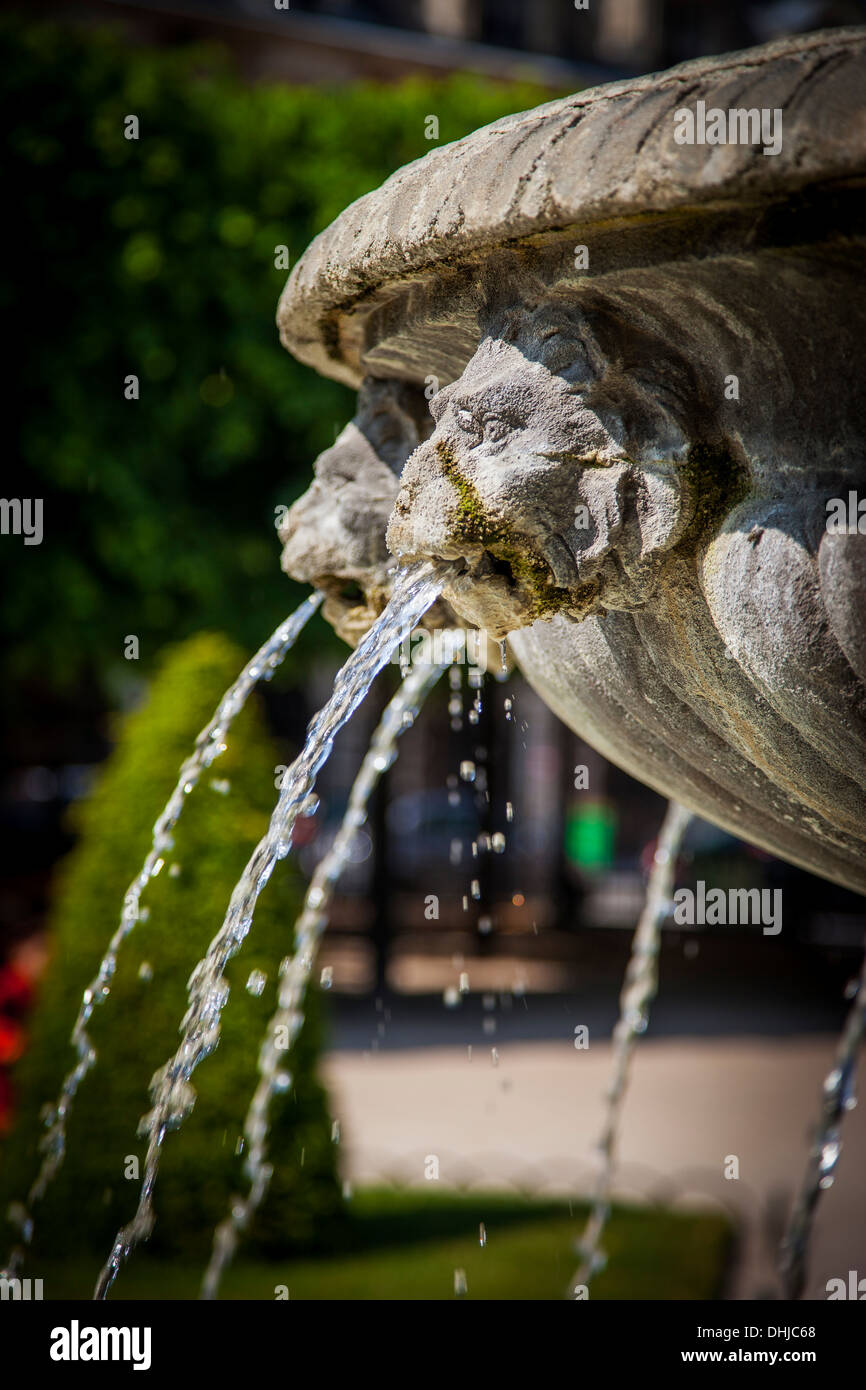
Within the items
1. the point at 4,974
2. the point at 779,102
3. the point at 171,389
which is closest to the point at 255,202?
the point at 171,389

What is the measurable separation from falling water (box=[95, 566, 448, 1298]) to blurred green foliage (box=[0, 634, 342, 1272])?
202 centimetres

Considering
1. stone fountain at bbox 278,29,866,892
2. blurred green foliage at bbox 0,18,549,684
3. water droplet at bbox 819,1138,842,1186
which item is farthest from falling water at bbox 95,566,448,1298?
blurred green foliage at bbox 0,18,549,684

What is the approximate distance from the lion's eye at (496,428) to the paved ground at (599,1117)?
2982 millimetres

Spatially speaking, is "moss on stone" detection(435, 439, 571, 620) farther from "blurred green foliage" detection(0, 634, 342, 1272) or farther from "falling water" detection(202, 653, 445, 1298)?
"blurred green foliage" detection(0, 634, 342, 1272)

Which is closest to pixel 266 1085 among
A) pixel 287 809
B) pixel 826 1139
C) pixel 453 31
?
pixel 826 1139

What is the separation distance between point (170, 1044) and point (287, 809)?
264 cm

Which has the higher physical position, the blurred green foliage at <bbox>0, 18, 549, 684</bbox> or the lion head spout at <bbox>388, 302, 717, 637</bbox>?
the blurred green foliage at <bbox>0, 18, 549, 684</bbox>

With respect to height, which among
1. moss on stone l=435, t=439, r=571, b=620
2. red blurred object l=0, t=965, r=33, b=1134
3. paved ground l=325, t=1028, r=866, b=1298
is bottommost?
paved ground l=325, t=1028, r=866, b=1298

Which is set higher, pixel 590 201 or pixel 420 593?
pixel 590 201

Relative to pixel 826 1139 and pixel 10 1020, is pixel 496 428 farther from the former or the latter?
pixel 10 1020

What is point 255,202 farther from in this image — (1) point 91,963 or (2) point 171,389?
(1) point 91,963

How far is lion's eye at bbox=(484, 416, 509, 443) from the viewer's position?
1734 mm
